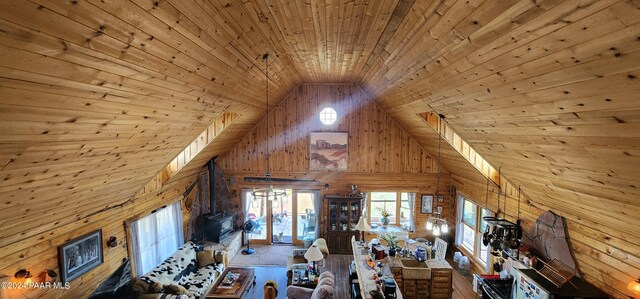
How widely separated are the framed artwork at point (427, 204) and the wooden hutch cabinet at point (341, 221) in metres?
1.86

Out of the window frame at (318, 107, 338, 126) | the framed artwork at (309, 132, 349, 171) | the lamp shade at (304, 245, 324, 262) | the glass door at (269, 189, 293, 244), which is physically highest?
the window frame at (318, 107, 338, 126)

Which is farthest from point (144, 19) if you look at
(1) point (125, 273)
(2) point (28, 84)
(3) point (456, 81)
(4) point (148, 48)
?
(1) point (125, 273)

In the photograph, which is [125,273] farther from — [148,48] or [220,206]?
[148,48]

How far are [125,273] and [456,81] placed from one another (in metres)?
6.53

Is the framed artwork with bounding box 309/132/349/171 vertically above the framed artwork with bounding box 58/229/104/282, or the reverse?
the framed artwork with bounding box 309/132/349/171

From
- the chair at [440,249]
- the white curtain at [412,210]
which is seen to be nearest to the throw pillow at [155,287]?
the chair at [440,249]

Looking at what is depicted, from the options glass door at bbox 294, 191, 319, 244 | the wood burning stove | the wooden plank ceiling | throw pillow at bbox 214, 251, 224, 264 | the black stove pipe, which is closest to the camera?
the wooden plank ceiling

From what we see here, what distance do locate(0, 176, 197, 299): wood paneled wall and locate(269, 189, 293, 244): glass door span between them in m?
3.55

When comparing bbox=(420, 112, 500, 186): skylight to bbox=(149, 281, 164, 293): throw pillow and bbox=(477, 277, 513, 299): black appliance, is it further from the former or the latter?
bbox=(149, 281, 164, 293): throw pillow

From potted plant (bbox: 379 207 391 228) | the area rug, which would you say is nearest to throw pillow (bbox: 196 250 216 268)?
the area rug

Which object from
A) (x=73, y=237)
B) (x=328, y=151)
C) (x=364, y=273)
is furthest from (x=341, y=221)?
(x=73, y=237)

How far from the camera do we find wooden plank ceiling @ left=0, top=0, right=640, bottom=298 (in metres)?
1.73

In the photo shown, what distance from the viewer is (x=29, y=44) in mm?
1625

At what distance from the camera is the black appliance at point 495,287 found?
5.04 meters
